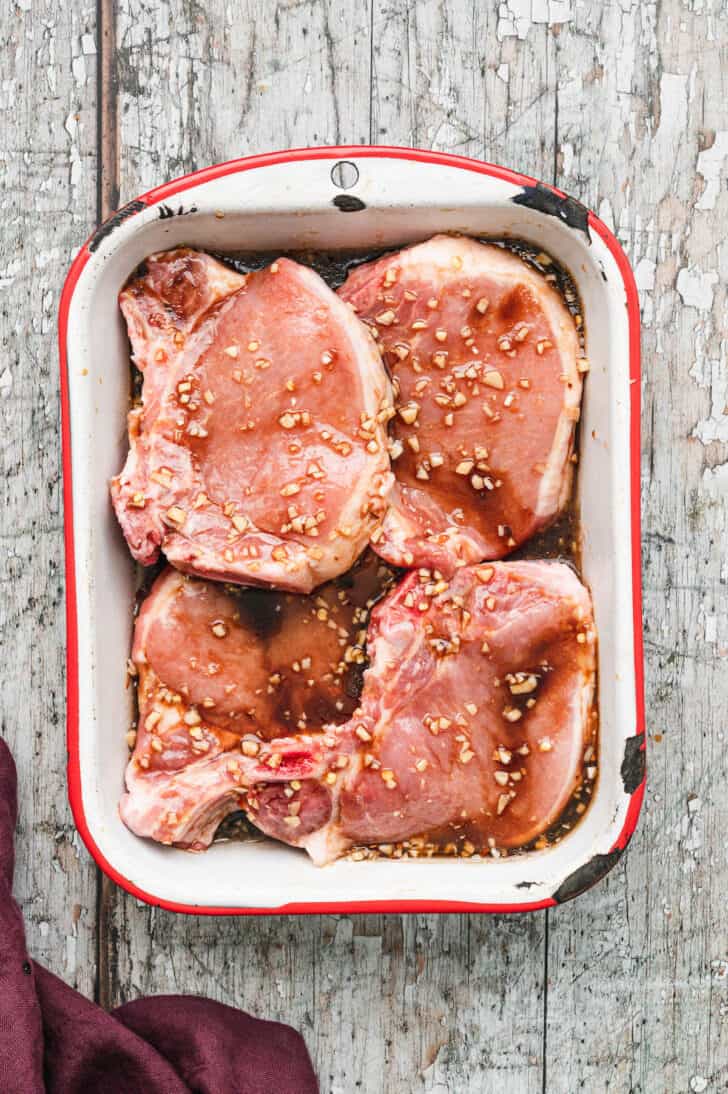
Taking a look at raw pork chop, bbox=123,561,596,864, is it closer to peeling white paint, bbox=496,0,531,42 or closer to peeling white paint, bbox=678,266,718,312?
peeling white paint, bbox=678,266,718,312

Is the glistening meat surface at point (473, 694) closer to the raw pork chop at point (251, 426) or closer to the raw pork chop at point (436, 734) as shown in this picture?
the raw pork chop at point (436, 734)

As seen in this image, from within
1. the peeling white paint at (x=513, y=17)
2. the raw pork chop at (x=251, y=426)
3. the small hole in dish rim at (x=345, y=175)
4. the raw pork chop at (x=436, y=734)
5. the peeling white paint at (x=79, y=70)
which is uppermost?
the peeling white paint at (x=513, y=17)

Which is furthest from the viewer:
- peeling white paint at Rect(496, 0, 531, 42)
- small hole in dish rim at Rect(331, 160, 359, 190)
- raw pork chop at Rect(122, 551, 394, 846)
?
peeling white paint at Rect(496, 0, 531, 42)

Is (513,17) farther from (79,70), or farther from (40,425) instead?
(40,425)

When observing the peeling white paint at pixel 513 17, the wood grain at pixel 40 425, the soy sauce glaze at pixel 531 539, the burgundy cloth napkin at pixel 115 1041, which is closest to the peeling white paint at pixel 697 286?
the soy sauce glaze at pixel 531 539

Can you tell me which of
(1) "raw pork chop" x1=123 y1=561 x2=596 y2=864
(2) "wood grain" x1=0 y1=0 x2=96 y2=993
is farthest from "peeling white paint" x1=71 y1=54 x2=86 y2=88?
(1) "raw pork chop" x1=123 y1=561 x2=596 y2=864

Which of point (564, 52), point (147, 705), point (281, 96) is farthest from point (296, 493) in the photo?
point (564, 52)
